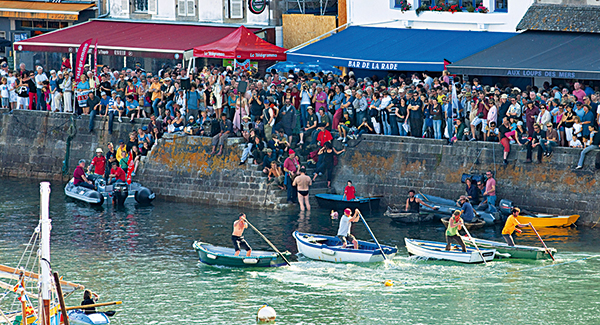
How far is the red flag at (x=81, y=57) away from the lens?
47250 millimetres

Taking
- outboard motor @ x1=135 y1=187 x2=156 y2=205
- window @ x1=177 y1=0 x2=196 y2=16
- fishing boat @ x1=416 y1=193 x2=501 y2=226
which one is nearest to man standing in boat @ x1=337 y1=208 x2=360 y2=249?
fishing boat @ x1=416 y1=193 x2=501 y2=226

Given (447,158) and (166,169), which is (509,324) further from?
(166,169)

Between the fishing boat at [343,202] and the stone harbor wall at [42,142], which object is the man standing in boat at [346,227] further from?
the stone harbor wall at [42,142]

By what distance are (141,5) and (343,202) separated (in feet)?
67.0

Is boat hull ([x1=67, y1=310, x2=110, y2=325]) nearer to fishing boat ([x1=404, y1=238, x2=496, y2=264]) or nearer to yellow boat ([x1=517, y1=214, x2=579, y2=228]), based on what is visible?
fishing boat ([x1=404, y1=238, x2=496, y2=264])

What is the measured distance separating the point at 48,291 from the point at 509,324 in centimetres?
1185

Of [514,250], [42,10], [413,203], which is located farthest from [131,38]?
[514,250]

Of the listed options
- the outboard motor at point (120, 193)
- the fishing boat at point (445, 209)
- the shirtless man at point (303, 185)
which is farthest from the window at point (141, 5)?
the fishing boat at point (445, 209)

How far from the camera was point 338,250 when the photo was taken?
112 feet

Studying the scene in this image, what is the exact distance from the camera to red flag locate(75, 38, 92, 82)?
47250 mm

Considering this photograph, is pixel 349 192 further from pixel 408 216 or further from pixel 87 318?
pixel 87 318

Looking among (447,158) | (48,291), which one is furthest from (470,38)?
(48,291)

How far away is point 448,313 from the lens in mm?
28875

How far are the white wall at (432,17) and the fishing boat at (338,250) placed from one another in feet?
46.9
